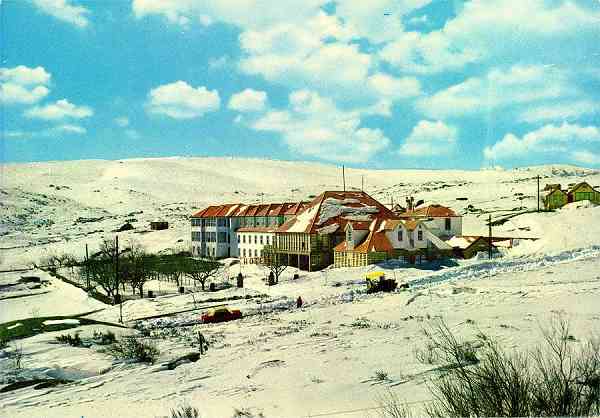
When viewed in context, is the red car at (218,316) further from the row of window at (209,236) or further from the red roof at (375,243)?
the row of window at (209,236)

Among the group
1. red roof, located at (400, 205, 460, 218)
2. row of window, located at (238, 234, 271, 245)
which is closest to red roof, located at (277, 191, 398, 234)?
row of window, located at (238, 234, 271, 245)

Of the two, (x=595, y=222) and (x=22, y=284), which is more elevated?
(x=595, y=222)

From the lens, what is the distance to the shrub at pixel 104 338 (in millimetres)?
19562

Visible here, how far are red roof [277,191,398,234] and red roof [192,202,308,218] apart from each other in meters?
4.09

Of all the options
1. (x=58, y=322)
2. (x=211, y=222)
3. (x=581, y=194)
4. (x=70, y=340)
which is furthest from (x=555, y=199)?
(x=70, y=340)

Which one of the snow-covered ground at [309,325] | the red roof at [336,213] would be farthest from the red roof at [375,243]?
the red roof at [336,213]

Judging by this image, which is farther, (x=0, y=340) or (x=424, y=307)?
(x=424, y=307)

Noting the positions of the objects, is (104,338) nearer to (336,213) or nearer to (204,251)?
(336,213)

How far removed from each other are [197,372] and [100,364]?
3.35 meters

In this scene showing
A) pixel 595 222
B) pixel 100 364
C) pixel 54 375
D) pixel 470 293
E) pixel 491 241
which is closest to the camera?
pixel 54 375

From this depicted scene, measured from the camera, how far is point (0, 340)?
1953 centimetres

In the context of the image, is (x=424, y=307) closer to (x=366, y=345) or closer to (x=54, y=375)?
(x=366, y=345)

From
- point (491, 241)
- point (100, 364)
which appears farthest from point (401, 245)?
point (100, 364)

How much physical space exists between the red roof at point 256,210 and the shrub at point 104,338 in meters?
42.8
